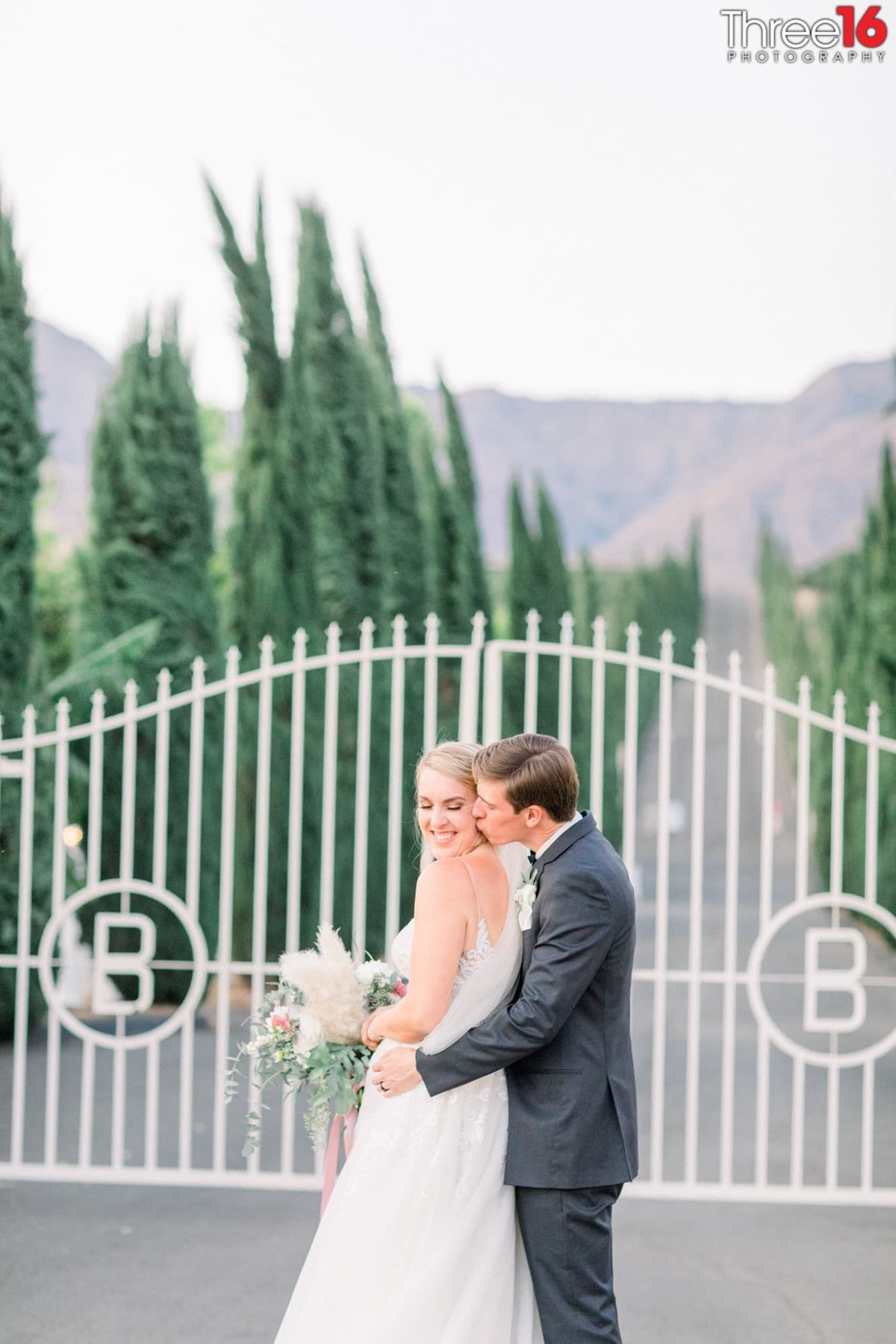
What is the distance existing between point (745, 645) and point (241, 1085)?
36.8 m

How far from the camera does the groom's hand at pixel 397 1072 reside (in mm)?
2764

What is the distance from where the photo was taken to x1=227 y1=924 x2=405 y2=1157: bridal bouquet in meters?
2.83

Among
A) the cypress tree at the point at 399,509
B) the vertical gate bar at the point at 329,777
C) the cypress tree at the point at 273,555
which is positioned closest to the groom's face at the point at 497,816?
the vertical gate bar at the point at 329,777

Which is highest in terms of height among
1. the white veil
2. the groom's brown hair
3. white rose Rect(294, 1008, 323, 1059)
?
the groom's brown hair

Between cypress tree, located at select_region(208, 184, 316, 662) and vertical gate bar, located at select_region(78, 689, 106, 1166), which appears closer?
vertical gate bar, located at select_region(78, 689, 106, 1166)

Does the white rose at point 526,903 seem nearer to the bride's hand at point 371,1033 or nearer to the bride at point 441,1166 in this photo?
the bride at point 441,1166

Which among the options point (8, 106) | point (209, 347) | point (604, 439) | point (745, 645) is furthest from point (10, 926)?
point (604, 439)

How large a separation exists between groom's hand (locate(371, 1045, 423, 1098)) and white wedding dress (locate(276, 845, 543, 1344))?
4 centimetres

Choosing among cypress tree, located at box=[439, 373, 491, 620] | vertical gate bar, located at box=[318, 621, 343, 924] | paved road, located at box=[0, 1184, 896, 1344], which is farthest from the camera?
cypress tree, located at box=[439, 373, 491, 620]

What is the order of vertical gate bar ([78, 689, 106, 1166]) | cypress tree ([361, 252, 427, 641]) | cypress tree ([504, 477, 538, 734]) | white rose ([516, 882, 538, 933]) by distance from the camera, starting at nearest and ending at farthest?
white rose ([516, 882, 538, 933]) < vertical gate bar ([78, 689, 106, 1166]) < cypress tree ([361, 252, 427, 641]) < cypress tree ([504, 477, 538, 734])

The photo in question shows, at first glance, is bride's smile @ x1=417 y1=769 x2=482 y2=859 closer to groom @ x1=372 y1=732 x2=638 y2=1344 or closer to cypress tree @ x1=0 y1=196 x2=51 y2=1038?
groom @ x1=372 y1=732 x2=638 y2=1344

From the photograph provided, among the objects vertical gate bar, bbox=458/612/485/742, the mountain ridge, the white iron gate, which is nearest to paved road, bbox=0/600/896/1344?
the white iron gate

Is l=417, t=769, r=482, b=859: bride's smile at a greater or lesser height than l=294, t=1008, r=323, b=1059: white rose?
Answer: greater

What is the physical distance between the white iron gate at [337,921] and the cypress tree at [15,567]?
6 centimetres
